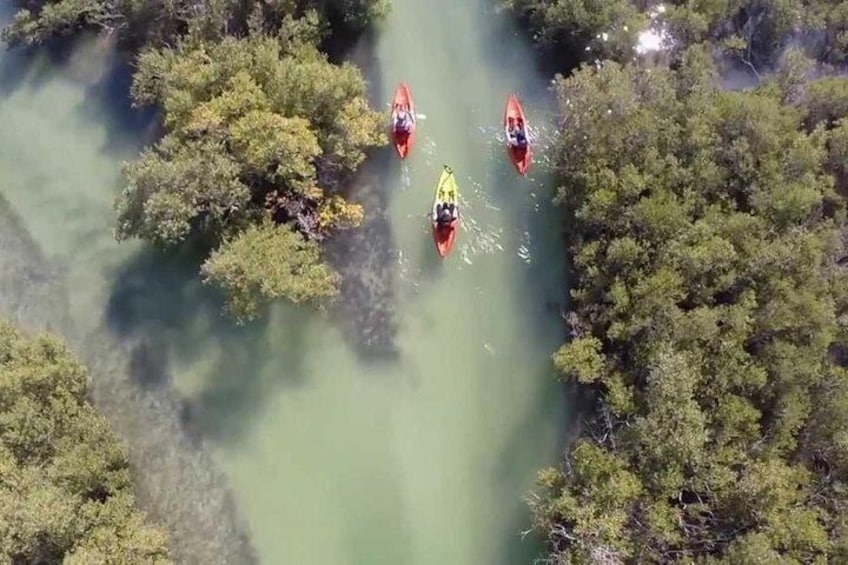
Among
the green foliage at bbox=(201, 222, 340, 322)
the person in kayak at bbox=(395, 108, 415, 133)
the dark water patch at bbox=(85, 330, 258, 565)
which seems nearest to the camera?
the green foliage at bbox=(201, 222, 340, 322)

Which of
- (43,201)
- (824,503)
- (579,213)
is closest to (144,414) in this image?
(43,201)

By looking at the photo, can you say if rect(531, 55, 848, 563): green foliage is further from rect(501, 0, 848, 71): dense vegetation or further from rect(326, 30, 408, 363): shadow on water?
rect(326, 30, 408, 363): shadow on water

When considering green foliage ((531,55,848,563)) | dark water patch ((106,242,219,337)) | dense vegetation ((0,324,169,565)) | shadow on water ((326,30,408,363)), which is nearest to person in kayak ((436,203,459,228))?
shadow on water ((326,30,408,363))

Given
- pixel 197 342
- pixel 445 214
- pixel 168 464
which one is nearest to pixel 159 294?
pixel 197 342

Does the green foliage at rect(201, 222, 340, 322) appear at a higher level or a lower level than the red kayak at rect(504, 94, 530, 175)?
lower

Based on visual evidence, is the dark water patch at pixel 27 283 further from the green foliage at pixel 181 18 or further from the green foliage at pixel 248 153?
the green foliage at pixel 181 18

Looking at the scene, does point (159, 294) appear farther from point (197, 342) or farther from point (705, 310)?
point (705, 310)

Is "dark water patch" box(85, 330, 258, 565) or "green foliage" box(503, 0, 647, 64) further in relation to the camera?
"dark water patch" box(85, 330, 258, 565)
